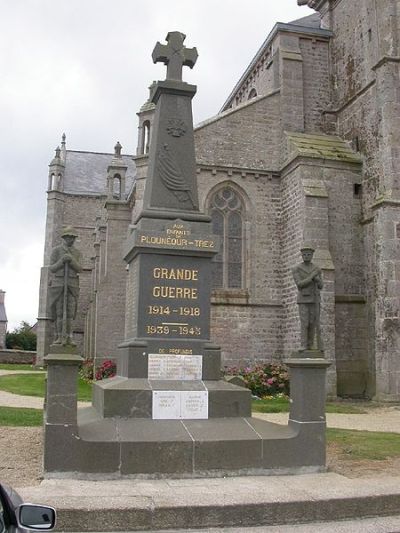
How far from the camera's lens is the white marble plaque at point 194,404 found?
7.65 meters

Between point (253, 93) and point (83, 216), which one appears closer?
point (253, 93)

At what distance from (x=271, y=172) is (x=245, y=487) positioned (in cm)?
1604

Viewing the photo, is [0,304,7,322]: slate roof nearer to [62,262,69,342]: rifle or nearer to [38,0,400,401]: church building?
[38,0,400,401]: church building

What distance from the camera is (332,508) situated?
5.73 metres

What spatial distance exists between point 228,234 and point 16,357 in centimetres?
3109

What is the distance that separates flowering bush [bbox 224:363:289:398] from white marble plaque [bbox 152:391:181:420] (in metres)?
10.7

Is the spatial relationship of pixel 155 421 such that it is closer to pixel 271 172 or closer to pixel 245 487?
pixel 245 487

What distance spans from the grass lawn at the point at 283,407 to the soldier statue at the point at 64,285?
8.39 m

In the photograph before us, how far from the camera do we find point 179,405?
766 centimetres

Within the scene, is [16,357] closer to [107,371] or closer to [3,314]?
[3,314]

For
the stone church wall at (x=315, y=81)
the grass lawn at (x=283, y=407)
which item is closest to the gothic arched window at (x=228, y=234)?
the stone church wall at (x=315, y=81)

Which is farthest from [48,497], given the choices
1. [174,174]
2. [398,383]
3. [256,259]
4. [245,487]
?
[256,259]

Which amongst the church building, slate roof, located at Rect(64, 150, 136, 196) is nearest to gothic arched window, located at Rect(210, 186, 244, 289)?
the church building

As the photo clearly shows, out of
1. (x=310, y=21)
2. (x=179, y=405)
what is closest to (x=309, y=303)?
(x=179, y=405)
